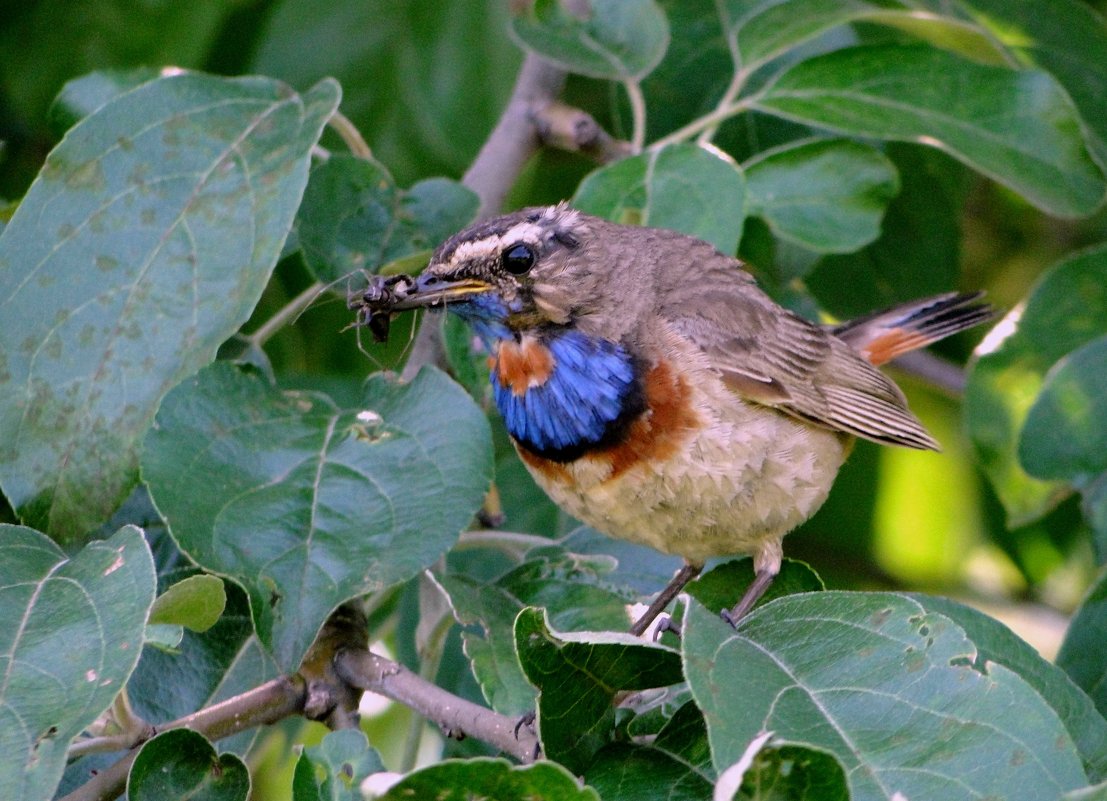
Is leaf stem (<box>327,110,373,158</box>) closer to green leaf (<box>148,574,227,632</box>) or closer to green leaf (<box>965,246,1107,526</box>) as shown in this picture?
green leaf (<box>148,574,227,632</box>)

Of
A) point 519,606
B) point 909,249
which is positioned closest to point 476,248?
point 519,606

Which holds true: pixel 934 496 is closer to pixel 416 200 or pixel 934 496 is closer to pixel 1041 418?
pixel 1041 418

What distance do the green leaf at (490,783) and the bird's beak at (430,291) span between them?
1402mm

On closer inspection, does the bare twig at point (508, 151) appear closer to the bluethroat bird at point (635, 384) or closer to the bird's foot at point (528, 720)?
the bluethroat bird at point (635, 384)

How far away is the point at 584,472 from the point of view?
337 cm

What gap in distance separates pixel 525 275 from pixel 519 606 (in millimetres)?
827

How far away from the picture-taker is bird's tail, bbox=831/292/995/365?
4.47 metres

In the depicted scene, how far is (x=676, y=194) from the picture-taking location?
11.7ft

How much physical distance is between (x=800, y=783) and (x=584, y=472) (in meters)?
1.42

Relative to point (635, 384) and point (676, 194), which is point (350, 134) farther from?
point (635, 384)

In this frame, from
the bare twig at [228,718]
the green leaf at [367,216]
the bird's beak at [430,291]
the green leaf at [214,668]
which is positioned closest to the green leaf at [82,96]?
the green leaf at [367,216]

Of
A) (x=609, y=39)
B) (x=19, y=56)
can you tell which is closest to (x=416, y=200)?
(x=609, y=39)

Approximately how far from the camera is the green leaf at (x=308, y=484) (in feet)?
8.68

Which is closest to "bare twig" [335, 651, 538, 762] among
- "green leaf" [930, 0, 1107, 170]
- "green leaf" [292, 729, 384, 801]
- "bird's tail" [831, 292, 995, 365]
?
"green leaf" [292, 729, 384, 801]
